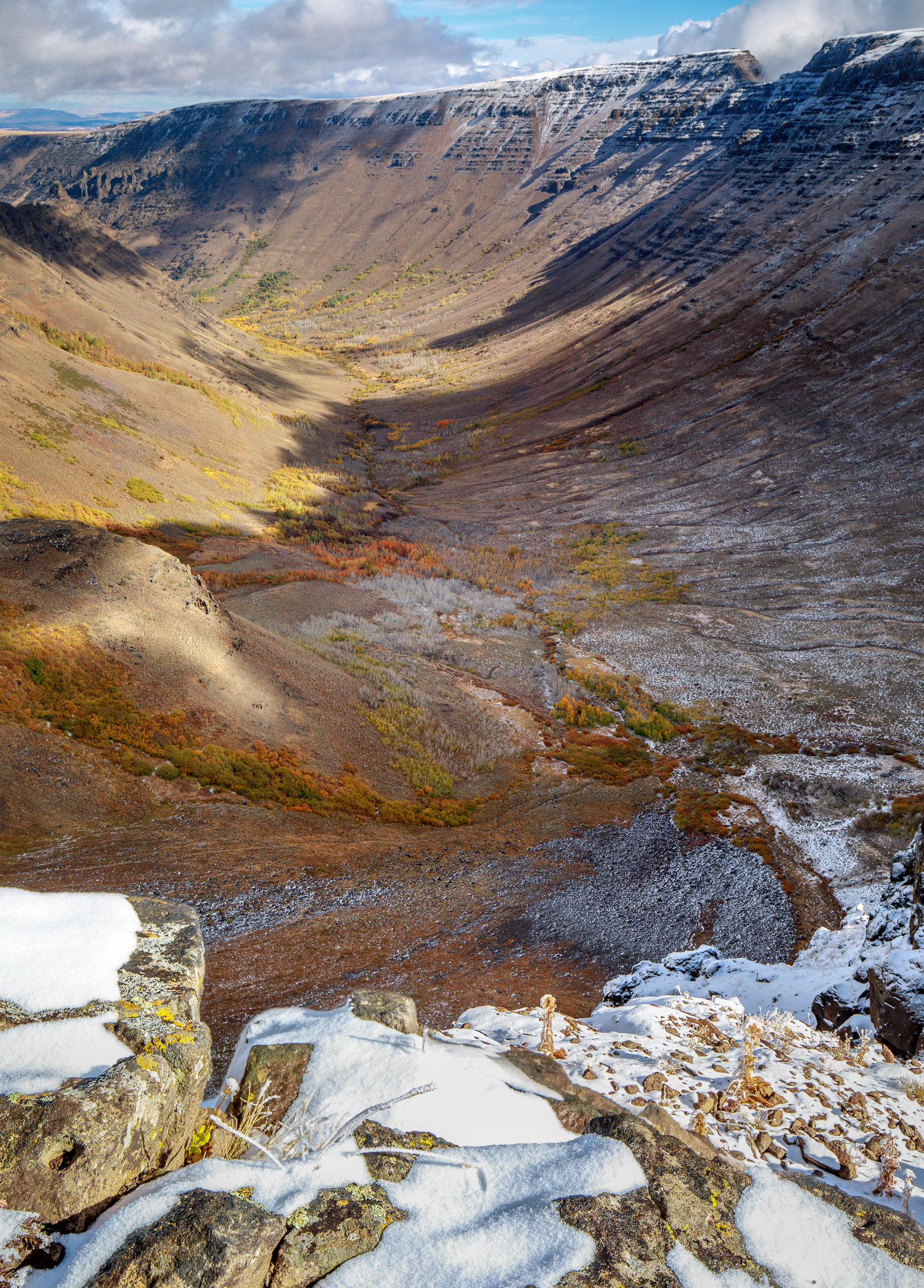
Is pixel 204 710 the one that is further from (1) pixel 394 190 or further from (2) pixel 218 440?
(1) pixel 394 190

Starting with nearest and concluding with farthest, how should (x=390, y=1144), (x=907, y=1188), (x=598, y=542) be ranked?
(x=390, y=1144), (x=907, y=1188), (x=598, y=542)

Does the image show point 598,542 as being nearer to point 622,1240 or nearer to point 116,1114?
point 622,1240

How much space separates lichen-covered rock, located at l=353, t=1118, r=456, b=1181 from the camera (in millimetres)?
2924

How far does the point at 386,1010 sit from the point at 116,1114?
1.52 metres

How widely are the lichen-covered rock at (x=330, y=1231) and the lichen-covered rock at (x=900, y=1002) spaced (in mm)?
5264

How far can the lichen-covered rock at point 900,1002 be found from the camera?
6.00 m

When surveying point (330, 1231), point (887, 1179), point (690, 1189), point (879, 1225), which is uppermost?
point (330, 1231)

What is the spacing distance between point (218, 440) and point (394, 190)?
11203 cm

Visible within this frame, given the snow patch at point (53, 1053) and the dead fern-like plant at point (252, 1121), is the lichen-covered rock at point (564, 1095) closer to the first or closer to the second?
the dead fern-like plant at point (252, 1121)

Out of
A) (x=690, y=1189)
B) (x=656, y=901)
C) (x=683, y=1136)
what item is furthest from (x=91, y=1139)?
(x=656, y=901)

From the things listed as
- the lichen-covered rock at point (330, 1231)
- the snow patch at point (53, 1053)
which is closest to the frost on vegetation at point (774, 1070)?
the lichen-covered rock at point (330, 1231)

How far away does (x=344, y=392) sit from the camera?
65.1 metres

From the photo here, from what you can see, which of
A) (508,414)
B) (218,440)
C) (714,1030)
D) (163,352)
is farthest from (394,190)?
(714,1030)

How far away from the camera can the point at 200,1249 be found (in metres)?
2.40
